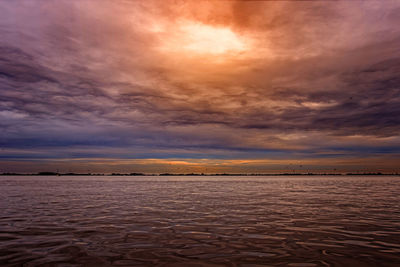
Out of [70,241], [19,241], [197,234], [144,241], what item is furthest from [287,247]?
[19,241]

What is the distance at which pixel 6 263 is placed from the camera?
9602 mm

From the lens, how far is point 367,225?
1714 cm

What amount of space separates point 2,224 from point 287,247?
1711cm

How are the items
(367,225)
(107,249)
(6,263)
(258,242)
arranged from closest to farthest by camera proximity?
1. (6,263)
2. (107,249)
3. (258,242)
4. (367,225)

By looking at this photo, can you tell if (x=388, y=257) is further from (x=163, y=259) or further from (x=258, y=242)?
(x=163, y=259)

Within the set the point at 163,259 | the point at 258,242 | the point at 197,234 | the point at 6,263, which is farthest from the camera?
the point at 197,234

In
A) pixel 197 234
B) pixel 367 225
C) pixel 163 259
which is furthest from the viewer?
pixel 367 225

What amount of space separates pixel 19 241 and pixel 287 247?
12294 millimetres

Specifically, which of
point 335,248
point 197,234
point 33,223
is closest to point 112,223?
point 33,223

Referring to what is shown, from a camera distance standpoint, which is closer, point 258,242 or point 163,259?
point 163,259

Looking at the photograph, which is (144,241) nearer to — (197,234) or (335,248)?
(197,234)

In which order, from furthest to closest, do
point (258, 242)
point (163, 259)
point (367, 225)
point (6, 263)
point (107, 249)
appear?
1. point (367, 225)
2. point (258, 242)
3. point (107, 249)
4. point (163, 259)
5. point (6, 263)

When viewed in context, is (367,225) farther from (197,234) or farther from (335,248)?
(197,234)

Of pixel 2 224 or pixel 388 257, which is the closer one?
pixel 388 257
